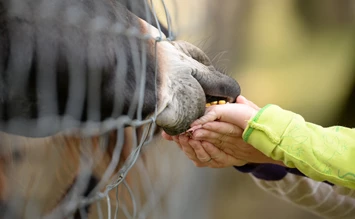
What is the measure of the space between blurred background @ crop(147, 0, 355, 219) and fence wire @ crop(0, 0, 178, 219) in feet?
1.65

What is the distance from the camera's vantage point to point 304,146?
0.52m

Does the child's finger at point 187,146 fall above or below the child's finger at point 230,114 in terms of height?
below

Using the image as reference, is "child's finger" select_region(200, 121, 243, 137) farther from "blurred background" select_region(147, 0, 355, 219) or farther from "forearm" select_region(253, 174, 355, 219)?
"blurred background" select_region(147, 0, 355, 219)

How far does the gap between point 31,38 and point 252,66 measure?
83cm

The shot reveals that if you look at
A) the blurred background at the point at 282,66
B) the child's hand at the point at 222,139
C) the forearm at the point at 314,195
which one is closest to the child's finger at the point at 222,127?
the child's hand at the point at 222,139

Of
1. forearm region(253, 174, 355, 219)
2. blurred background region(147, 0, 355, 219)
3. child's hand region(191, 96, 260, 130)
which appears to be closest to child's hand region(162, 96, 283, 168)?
child's hand region(191, 96, 260, 130)

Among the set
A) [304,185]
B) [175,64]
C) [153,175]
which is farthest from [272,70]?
[175,64]

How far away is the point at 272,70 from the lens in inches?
48.7

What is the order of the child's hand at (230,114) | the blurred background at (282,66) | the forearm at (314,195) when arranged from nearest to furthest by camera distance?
1. the child's hand at (230,114)
2. the forearm at (314,195)
3. the blurred background at (282,66)

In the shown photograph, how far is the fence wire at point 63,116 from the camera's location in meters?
0.43

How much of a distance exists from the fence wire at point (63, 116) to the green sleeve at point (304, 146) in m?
0.13

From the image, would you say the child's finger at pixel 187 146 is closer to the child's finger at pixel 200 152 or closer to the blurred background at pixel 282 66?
the child's finger at pixel 200 152

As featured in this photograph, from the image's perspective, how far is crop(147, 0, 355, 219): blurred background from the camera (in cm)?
113

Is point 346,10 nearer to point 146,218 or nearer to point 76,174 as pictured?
point 146,218
